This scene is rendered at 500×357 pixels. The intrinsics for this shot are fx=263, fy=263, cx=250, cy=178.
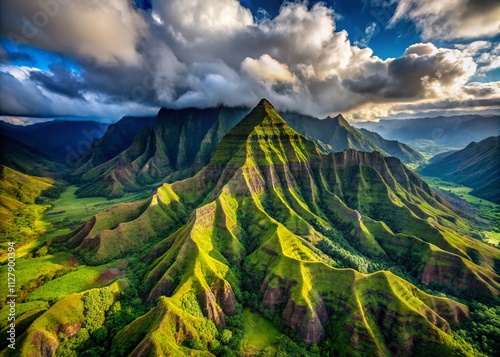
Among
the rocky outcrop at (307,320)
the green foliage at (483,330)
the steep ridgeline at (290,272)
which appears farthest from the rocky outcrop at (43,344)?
the green foliage at (483,330)

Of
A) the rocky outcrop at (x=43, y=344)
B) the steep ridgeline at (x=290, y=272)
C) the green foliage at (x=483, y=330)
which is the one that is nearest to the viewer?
the rocky outcrop at (x=43, y=344)

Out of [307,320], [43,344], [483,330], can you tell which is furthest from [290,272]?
[43,344]

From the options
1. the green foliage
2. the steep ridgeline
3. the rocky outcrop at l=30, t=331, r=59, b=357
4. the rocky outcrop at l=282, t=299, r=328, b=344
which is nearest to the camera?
the rocky outcrop at l=30, t=331, r=59, b=357

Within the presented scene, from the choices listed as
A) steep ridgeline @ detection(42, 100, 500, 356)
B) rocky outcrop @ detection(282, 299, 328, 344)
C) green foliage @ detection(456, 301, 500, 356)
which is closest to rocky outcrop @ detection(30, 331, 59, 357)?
steep ridgeline @ detection(42, 100, 500, 356)

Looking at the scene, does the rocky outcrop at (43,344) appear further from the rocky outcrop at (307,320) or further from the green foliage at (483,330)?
the green foliage at (483,330)

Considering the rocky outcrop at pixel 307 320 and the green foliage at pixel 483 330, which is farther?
the rocky outcrop at pixel 307 320

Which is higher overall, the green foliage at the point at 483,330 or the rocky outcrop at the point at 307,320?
the green foliage at the point at 483,330

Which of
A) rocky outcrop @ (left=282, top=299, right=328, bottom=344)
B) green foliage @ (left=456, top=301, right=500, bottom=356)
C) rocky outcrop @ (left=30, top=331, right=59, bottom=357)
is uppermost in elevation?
green foliage @ (left=456, top=301, right=500, bottom=356)

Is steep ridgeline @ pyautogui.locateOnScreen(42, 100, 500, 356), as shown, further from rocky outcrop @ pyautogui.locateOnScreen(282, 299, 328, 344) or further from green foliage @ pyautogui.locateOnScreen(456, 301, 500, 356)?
green foliage @ pyautogui.locateOnScreen(456, 301, 500, 356)

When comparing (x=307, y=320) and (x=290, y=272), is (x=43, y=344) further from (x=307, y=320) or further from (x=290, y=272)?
(x=290, y=272)
